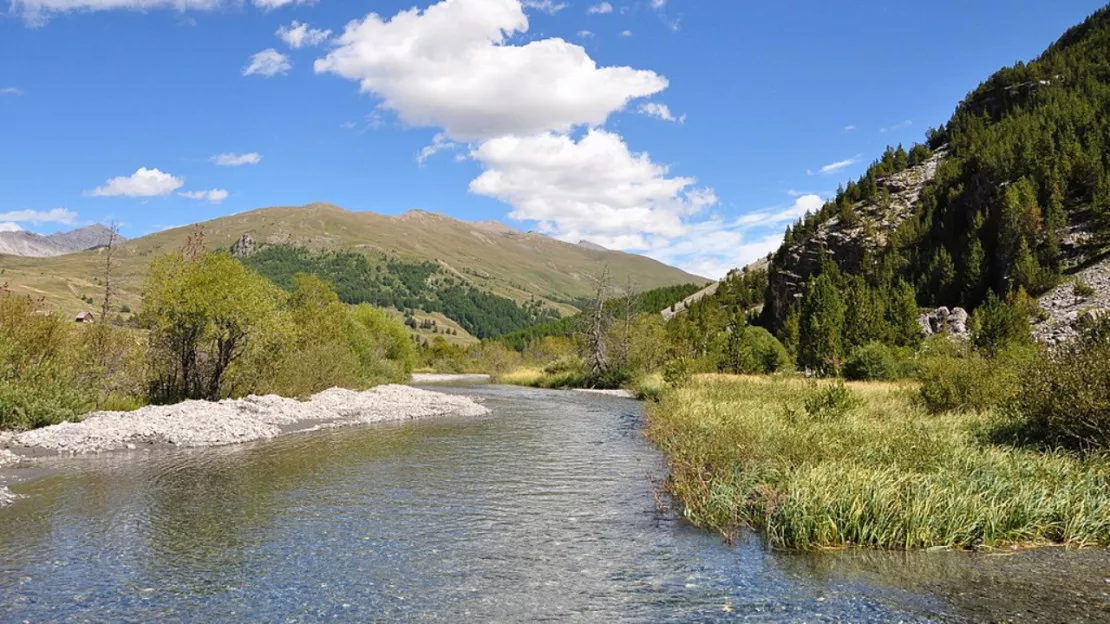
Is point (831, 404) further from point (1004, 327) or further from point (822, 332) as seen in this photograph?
point (822, 332)

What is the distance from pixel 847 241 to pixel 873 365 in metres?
92.1

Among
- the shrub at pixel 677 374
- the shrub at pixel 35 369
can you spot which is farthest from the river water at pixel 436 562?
the shrub at pixel 677 374

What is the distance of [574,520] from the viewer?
16.4 m

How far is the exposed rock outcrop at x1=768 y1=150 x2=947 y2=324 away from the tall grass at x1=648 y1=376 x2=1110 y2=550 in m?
123

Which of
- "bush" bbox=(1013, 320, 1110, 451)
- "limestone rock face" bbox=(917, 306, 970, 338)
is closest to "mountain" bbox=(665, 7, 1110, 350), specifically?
"limestone rock face" bbox=(917, 306, 970, 338)

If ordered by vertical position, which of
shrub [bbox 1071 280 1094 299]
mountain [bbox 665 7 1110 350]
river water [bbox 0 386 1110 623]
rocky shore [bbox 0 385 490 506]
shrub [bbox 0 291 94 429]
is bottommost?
river water [bbox 0 386 1110 623]

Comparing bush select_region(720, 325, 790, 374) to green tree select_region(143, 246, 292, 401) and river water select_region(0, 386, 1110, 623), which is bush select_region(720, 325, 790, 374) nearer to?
green tree select_region(143, 246, 292, 401)

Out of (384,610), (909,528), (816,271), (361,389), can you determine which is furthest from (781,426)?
(816,271)

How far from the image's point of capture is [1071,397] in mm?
18703

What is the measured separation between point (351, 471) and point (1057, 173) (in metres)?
127

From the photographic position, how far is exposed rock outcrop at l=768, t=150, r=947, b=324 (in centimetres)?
13725

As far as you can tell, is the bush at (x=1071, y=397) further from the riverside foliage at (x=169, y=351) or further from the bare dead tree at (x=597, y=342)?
the bare dead tree at (x=597, y=342)

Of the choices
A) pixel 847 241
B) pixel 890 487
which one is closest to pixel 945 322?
pixel 847 241

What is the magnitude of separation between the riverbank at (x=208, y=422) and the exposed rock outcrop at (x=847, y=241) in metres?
112
